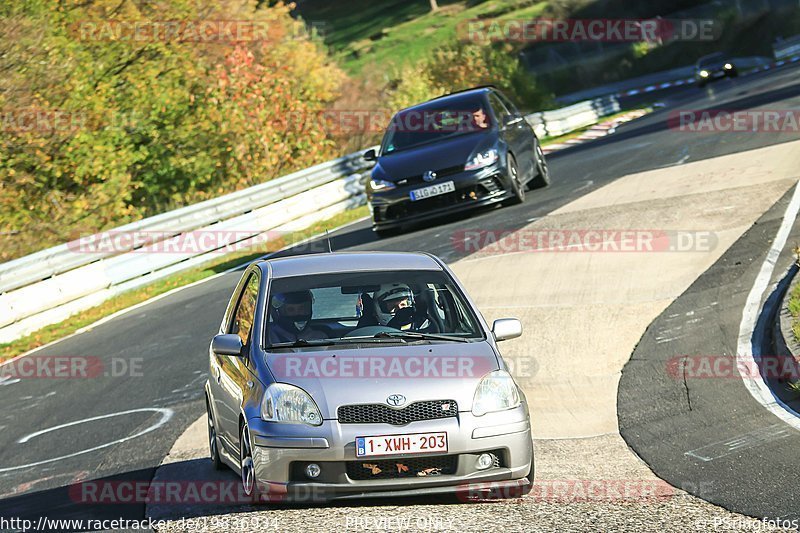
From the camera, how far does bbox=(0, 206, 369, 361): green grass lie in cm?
1667

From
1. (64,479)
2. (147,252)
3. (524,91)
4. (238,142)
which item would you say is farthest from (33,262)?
(524,91)

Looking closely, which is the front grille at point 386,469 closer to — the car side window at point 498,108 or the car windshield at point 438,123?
the car windshield at point 438,123

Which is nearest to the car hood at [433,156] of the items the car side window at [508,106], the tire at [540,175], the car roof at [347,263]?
the car side window at [508,106]

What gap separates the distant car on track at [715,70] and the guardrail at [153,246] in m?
27.9

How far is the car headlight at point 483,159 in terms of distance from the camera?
18422 mm

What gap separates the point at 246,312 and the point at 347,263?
0.76 metres

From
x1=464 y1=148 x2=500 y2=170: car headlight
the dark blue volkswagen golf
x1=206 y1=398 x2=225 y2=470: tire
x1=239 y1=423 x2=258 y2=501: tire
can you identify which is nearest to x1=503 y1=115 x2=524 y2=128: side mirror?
the dark blue volkswagen golf

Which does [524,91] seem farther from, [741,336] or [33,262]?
[741,336]

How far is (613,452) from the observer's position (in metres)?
8.64

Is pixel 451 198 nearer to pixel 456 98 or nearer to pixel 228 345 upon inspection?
pixel 456 98

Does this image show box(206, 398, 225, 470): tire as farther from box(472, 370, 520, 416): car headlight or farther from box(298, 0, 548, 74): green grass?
box(298, 0, 548, 74): green grass

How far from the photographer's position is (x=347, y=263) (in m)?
8.42

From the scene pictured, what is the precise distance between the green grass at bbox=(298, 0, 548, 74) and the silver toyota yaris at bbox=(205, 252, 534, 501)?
210ft

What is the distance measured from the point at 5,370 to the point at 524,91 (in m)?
31.3
